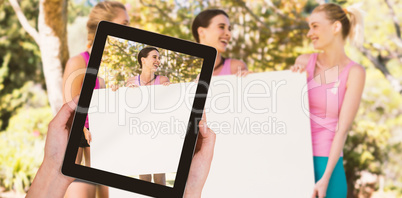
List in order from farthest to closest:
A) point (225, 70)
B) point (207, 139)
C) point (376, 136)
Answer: point (376, 136), point (225, 70), point (207, 139)

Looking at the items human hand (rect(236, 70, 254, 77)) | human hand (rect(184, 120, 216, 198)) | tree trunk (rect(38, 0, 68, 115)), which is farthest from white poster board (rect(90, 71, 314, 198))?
tree trunk (rect(38, 0, 68, 115))

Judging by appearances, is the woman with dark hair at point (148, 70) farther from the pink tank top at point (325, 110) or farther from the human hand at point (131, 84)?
the pink tank top at point (325, 110)

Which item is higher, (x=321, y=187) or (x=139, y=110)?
(x=139, y=110)

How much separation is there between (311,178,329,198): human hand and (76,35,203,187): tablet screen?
1.72m

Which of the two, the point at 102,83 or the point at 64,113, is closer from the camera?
the point at 102,83

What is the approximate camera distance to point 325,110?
2.81 m

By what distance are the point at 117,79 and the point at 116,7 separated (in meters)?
1.96

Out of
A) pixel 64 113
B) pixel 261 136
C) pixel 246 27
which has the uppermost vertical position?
pixel 246 27

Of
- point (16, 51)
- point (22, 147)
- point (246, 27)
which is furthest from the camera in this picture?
point (16, 51)

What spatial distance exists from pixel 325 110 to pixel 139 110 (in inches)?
72.5

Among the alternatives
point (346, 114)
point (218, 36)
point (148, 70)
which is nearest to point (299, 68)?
point (346, 114)

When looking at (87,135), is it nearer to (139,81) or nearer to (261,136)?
(139,81)

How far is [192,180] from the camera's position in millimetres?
1533

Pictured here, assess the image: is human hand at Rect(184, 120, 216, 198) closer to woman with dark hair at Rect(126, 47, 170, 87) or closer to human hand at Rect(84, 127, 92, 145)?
woman with dark hair at Rect(126, 47, 170, 87)
